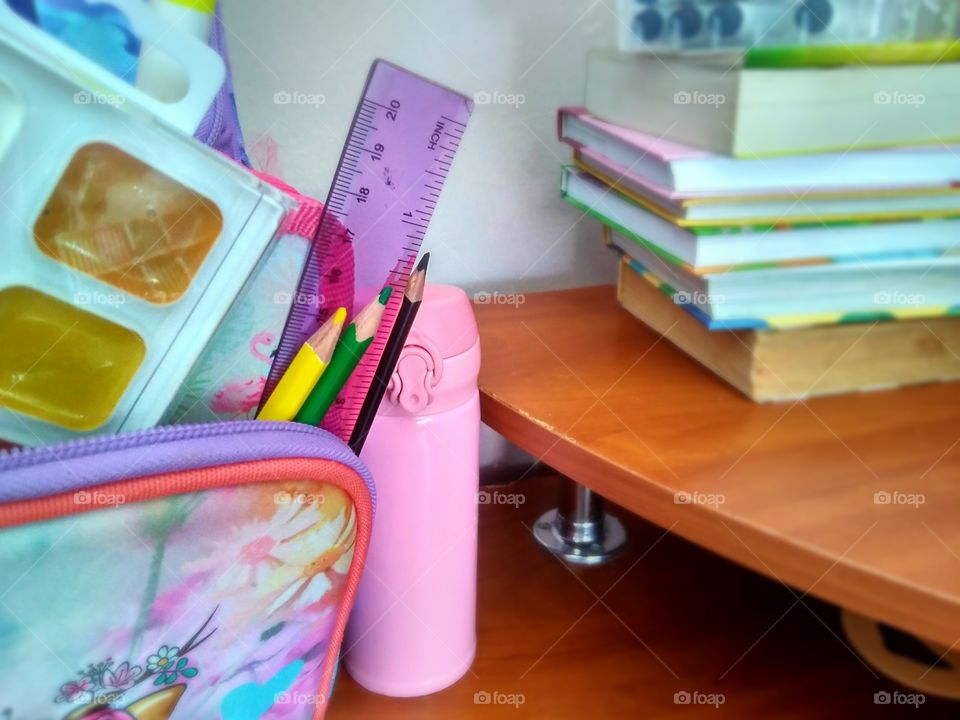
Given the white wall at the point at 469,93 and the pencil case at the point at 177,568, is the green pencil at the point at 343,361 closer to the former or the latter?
the pencil case at the point at 177,568

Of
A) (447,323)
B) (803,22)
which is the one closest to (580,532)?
(447,323)

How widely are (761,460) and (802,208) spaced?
13 cm

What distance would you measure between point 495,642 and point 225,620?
0.19 metres

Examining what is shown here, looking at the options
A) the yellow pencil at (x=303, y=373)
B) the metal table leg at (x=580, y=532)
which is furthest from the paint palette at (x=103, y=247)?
the metal table leg at (x=580, y=532)

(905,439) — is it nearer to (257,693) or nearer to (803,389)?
(803,389)

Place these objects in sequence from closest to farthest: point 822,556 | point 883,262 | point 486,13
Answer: point 822,556 → point 883,262 → point 486,13

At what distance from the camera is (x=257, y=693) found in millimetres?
345

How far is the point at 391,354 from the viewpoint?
0.35 m

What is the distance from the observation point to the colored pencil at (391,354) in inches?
13.5

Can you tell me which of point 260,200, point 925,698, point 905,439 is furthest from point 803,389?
point 260,200

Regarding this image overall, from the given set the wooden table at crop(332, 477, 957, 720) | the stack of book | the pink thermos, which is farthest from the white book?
the wooden table at crop(332, 477, 957, 720)

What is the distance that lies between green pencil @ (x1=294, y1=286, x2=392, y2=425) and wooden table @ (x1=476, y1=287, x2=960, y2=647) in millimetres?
114

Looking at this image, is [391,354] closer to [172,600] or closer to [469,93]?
[172,600]

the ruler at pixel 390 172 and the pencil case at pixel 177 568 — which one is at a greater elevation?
the ruler at pixel 390 172
